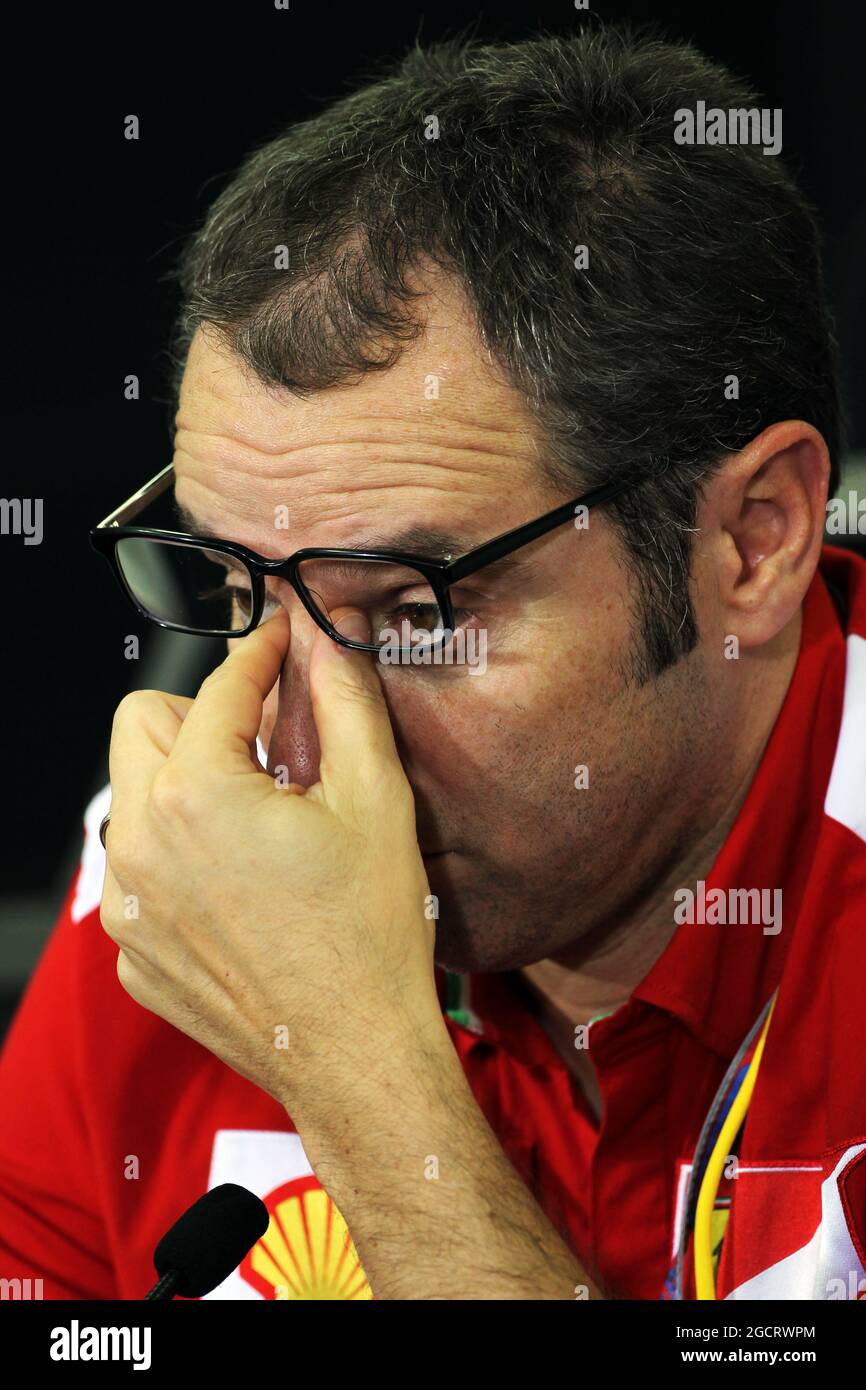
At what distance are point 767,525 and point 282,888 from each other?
58 centimetres

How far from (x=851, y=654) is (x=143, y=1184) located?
2.94ft

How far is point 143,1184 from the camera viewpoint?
146 centimetres

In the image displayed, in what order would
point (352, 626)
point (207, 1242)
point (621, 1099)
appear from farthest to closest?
point (621, 1099)
point (352, 626)
point (207, 1242)

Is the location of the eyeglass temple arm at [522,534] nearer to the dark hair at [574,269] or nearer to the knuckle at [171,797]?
the dark hair at [574,269]

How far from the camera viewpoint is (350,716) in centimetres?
117

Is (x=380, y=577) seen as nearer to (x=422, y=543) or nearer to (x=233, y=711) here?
(x=422, y=543)

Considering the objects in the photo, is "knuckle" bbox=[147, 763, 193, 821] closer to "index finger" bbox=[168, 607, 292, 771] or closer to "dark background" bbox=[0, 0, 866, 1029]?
"index finger" bbox=[168, 607, 292, 771]

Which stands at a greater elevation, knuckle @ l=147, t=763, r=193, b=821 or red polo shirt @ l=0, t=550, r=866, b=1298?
knuckle @ l=147, t=763, r=193, b=821

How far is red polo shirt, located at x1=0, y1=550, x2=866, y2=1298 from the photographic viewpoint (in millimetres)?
1197

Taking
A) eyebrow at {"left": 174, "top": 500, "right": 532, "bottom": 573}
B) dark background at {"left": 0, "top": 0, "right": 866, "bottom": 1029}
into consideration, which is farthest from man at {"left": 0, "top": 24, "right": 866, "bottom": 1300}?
dark background at {"left": 0, "top": 0, "right": 866, "bottom": 1029}

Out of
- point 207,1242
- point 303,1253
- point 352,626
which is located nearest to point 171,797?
point 352,626

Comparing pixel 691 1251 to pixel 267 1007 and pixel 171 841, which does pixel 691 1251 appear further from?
pixel 171 841

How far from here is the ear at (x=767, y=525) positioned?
1.32m

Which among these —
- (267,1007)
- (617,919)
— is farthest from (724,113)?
(267,1007)
